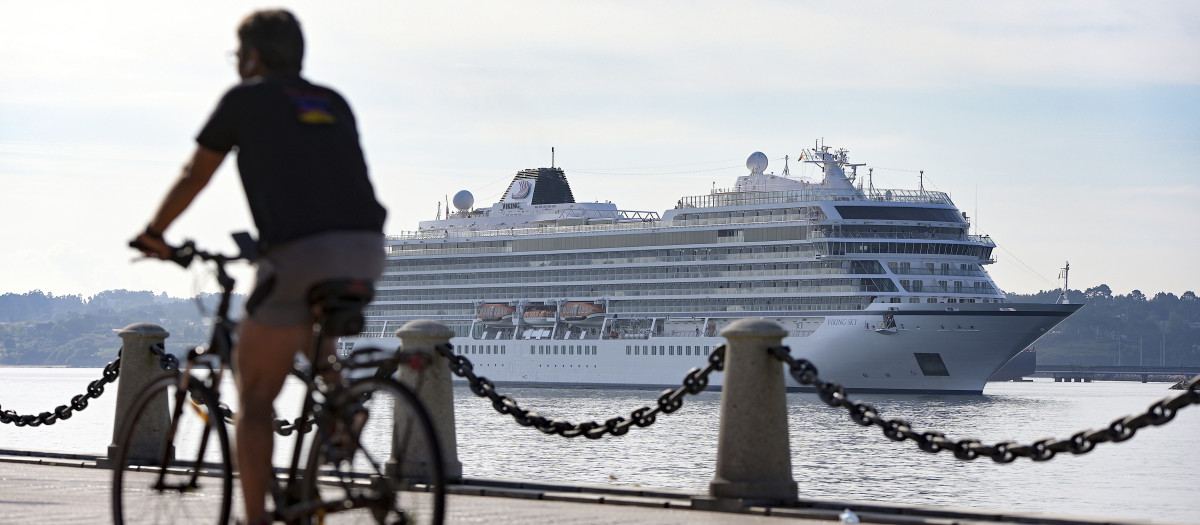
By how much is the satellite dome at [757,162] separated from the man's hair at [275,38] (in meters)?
74.7

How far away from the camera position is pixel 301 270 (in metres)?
4.62

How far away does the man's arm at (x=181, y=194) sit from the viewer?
15.6 feet

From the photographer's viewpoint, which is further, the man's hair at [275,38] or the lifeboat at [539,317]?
the lifeboat at [539,317]

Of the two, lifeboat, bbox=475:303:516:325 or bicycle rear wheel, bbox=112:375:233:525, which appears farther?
lifeboat, bbox=475:303:516:325

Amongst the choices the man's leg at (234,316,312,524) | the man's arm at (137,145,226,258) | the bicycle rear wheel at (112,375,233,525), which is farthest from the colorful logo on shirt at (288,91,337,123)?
the bicycle rear wheel at (112,375,233,525)

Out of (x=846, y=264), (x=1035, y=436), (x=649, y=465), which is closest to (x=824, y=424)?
(x=1035, y=436)

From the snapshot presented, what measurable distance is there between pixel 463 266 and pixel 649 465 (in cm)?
5637

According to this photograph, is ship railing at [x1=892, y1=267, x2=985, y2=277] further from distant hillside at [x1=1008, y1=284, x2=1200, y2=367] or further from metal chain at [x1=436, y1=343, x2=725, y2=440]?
distant hillside at [x1=1008, y1=284, x2=1200, y2=367]

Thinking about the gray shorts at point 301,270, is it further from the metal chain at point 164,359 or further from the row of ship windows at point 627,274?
the row of ship windows at point 627,274

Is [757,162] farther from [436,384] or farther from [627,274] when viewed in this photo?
[436,384]

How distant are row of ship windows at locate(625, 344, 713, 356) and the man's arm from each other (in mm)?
67008

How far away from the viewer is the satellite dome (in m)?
78.9

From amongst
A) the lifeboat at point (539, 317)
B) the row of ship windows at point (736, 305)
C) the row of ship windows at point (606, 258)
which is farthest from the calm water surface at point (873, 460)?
the lifeboat at point (539, 317)

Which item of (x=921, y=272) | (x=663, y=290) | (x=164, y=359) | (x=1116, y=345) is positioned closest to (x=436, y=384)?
(x=164, y=359)
